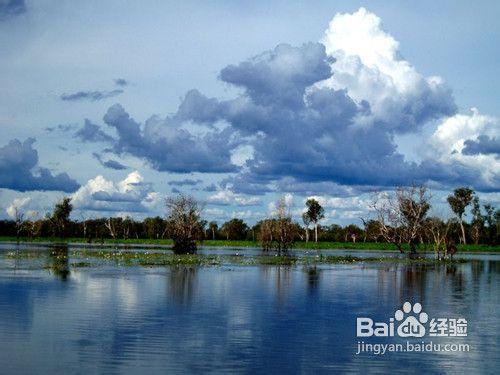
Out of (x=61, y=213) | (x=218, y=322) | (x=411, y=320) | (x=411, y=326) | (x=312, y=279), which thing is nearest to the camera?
(x=218, y=322)

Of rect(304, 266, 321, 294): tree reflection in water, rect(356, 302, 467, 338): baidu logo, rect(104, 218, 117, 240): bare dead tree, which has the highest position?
rect(104, 218, 117, 240): bare dead tree

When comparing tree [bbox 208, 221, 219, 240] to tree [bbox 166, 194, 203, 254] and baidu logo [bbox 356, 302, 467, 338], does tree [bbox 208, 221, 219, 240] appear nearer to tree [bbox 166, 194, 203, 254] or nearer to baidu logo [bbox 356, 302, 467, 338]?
tree [bbox 166, 194, 203, 254]

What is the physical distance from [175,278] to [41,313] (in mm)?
17956

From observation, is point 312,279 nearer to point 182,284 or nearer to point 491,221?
point 182,284

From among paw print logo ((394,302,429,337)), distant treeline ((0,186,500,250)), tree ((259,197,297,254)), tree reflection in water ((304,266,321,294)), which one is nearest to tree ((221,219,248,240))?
distant treeline ((0,186,500,250))

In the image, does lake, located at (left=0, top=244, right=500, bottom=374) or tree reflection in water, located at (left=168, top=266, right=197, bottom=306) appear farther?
tree reflection in water, located at (left=168, top=266, right=197, bottom=306)

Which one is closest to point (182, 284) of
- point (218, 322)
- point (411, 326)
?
point (218, 322)

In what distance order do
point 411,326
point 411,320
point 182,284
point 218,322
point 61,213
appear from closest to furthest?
point 218,322
point 411,326
point 411,320
point 182,284
point 61,213

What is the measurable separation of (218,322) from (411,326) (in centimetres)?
777

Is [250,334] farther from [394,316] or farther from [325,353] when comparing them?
[394,316]

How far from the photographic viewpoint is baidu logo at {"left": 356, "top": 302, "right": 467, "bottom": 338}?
2395cm

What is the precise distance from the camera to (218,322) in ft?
82.8

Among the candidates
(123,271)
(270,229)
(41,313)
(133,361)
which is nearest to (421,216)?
(270,229)

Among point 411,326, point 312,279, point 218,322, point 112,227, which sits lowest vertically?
point 411,326
